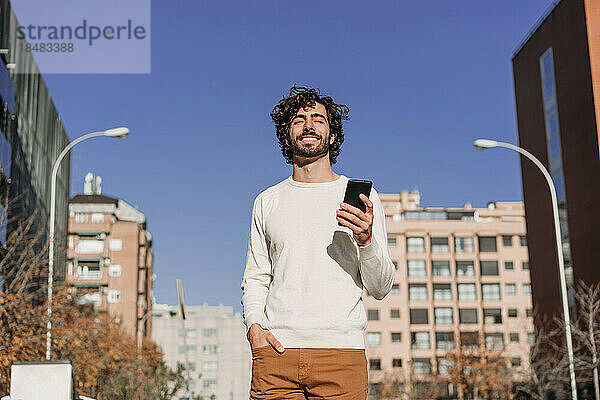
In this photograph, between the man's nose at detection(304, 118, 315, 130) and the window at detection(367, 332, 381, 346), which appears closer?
the man's nose at detection(304, 118, 315, 130)

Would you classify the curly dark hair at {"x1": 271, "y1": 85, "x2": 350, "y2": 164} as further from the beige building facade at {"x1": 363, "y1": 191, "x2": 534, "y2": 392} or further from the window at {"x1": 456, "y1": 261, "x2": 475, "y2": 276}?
the window at {"x1": 456, "y1": 261, "x2": 475, "y2": 276}

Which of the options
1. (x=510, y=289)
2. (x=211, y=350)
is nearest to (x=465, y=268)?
(x=510, y=289)

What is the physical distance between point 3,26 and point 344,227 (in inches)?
1516

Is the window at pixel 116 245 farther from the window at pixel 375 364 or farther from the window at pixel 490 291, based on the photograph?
the window at pixel 490 291

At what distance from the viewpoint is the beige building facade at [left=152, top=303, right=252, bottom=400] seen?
15488 centimetres

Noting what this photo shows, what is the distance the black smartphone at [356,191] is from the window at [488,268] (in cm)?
10560

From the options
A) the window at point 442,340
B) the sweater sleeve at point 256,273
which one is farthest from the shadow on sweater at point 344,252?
the window at point 442,340

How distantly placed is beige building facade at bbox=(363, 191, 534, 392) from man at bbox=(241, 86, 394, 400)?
97.8m

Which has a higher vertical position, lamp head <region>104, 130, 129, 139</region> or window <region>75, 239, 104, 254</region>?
window <region>75, 239, 104, 254</region>

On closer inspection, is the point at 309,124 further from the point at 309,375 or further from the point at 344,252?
the point at 309,375

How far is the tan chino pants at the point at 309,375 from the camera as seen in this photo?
365cm

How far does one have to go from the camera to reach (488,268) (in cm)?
10731

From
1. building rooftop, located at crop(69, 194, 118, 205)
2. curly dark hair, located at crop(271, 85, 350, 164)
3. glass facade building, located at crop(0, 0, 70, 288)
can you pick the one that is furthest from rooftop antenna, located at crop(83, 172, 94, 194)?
curly dark hair, located at crop(271, 85, 350, 164)

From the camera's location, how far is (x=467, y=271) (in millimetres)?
106625
